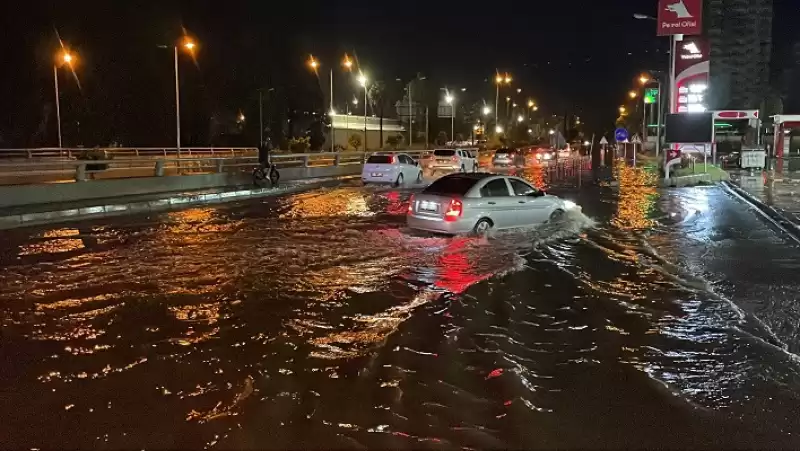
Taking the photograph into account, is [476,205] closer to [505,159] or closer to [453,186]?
[453,186]

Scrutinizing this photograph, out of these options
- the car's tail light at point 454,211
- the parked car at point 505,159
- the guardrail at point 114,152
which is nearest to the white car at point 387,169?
the guardrail at point 114,152

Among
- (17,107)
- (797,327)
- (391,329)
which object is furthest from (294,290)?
(17,107)

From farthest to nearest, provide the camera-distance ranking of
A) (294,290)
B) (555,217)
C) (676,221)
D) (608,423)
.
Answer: (676,221)
(555,217)
(294,290)
(608,423)

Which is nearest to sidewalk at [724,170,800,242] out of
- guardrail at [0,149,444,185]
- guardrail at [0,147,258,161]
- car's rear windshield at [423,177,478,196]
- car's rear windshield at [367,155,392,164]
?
car's rear windshield at [423,177,478,196]

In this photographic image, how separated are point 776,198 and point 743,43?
143 m

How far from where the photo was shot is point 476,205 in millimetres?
14930

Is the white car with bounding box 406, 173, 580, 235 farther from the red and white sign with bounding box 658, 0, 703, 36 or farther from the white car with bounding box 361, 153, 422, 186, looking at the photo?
the red and white sign with bounding box 658, 0, 703, 36

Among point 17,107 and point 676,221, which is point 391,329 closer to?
point 676,221

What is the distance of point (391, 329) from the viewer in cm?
792

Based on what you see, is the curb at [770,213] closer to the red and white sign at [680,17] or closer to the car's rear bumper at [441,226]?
the car's rear bumper at [441,226]

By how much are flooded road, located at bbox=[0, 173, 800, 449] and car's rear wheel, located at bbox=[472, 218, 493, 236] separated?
752mm

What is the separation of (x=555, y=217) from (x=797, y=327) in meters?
9.11

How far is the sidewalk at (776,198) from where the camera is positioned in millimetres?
17623

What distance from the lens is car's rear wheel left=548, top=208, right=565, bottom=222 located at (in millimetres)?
16969
